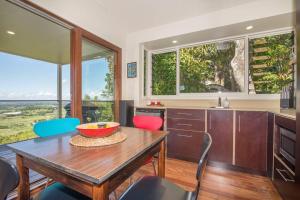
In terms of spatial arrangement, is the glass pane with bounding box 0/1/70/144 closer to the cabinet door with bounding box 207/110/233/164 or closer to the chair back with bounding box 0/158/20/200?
the chair back with bounding box 0/158/20/200

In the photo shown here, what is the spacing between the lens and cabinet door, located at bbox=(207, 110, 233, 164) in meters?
2.29

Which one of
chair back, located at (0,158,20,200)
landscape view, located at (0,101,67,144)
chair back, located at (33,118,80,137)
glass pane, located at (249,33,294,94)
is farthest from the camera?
landscape view, located at (0,101,67,144)

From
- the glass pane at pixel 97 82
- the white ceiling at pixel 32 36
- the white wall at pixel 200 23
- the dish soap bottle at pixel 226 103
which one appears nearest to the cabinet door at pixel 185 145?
the dish soap bottle at pixel 226 103

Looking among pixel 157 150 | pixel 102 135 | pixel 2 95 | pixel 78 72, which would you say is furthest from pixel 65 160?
pixel 2 95

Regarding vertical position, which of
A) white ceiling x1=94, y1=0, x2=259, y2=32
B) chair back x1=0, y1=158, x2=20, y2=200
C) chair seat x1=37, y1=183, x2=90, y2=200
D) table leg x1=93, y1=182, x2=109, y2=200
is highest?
white ceiling x1=94, y1=0, x2=259, y2=32

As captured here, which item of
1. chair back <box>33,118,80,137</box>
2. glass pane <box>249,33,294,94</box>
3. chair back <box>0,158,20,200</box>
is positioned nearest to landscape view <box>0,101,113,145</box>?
chair back <box>33,118,80,137</box>

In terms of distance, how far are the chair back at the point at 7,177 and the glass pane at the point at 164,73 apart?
9.93 feet

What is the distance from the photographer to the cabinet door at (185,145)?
251cm

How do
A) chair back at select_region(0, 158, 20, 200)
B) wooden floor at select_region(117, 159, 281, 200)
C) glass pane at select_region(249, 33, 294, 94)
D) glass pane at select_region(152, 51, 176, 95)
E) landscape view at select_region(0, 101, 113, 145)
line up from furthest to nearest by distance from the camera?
glass pane at select_region(152, 51, 176, 95) → landscape view at select_region(0, 101, 113, 145) → glass pane at select_region(249, 33, 294, 94) → wooden floor at select_region(117, 159, 281, 200) → chair back at select_region(0, 158, 20, 200)

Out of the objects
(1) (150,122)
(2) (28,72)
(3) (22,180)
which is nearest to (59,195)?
(3) (22,180)

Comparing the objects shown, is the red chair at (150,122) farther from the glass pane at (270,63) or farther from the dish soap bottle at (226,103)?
the glass pane at (270,63)

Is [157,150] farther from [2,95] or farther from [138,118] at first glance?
[2,95]

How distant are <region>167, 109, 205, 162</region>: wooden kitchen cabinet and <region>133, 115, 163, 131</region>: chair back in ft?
3.10

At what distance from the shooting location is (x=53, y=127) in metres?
1.40
